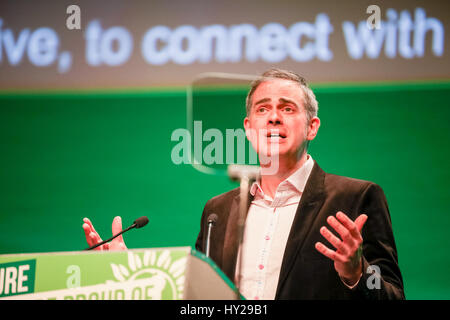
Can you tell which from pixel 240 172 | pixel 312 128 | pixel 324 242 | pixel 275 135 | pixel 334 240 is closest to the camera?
pixel 240 172

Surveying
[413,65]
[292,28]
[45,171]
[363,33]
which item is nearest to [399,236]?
[413,65]

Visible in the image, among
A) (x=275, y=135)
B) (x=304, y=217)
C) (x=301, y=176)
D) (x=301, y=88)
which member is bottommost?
(x=304, y=217)

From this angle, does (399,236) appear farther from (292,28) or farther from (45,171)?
(45,171)

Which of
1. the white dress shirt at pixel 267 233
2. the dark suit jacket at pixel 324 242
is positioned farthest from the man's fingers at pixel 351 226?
the white dress shirt at pixel 267 233

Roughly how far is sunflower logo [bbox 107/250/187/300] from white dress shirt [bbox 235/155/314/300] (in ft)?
2.12

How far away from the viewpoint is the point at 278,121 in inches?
81.2

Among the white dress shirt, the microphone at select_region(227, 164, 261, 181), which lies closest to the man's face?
the white dress shirt

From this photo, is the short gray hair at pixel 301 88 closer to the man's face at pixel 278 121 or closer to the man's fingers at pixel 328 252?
the man's face at pixel 278 121

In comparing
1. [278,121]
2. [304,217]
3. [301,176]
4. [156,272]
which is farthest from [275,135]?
[156,272]

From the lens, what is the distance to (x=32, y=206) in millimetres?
3340

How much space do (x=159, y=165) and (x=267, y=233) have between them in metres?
1.47

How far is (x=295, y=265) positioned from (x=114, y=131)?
198cm

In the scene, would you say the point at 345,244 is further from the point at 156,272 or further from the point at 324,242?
the point at 156,272

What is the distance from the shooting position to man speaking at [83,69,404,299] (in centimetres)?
169
